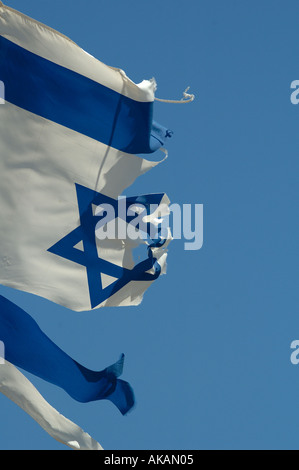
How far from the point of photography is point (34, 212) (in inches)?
545

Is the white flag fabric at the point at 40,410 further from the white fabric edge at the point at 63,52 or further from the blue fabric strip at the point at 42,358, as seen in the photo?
the white fabric edge at the point at 63,52

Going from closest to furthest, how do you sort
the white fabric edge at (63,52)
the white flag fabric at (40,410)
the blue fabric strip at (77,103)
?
the white fabric edge at (63,52), the blue fabric strip at (77,103), the white flag fabric at (40,410)

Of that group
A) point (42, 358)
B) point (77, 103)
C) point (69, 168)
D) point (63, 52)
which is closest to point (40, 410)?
point (42, 358)

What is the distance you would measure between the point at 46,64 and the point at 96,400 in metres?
5.59

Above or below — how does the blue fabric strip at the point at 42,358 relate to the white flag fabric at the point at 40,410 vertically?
above

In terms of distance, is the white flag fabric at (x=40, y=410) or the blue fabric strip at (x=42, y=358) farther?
the blue fabric strip at (x=42, y=358)

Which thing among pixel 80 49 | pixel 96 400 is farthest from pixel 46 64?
pixel 96 400

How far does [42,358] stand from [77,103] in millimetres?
4339

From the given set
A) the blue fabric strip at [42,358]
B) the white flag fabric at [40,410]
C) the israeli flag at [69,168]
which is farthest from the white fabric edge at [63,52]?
the white flag fabric at [40,410]

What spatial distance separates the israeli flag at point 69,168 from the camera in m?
13.4

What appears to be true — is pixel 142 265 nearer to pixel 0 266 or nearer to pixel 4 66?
pixel 0 266

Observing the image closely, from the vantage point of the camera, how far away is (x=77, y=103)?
13.8 meters

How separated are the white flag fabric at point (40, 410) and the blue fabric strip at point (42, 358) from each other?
0.30 metres

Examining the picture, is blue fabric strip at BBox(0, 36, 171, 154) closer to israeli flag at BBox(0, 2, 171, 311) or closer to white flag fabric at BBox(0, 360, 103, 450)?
israeli flag at BBox(0, 2, 171, 311)
